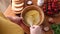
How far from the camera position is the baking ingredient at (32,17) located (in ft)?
3.44


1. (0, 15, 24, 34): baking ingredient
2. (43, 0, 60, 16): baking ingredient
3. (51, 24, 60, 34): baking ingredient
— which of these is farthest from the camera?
(43, 0, 60, 16): baking ingredient

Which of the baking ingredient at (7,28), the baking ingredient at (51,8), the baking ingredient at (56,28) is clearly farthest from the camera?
the baking ingredient at (51,8)

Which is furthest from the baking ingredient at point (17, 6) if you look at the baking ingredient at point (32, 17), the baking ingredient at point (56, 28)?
the baking ingredient at point (56, 28)

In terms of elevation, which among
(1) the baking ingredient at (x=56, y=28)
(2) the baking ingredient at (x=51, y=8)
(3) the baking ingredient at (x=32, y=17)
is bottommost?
(1) the baking ingredient at (x=56, y=28)

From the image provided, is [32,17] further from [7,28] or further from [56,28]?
[7,28]

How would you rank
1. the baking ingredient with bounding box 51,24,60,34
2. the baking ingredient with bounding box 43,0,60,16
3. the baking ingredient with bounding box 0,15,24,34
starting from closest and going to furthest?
the baking ingredient with bounding box 0,15,24,34
the baking ingredient with bounding box 51,24,60,34
the baking ingredient with bounding box 43,0,60,16

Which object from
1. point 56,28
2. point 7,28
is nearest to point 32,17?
point 56,28

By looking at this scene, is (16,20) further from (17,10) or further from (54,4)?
(54,4)

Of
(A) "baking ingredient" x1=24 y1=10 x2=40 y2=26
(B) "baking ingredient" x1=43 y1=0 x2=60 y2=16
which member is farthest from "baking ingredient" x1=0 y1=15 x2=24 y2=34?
(B) "baking ingredient" x1=43 y1=0 x2=60 y2=16

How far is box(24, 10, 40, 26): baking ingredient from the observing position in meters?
1.05

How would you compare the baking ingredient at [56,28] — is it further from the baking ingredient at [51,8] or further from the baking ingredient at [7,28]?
the baking ingredient at [7,28]

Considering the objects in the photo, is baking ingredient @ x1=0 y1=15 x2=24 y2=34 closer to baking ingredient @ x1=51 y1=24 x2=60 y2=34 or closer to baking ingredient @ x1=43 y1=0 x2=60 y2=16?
baking ingredient @ x1=51 y1=24 x2=60 y2=34

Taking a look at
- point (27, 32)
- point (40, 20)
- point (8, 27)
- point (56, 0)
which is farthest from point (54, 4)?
point (8, 27)

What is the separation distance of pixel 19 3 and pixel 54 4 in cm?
30
